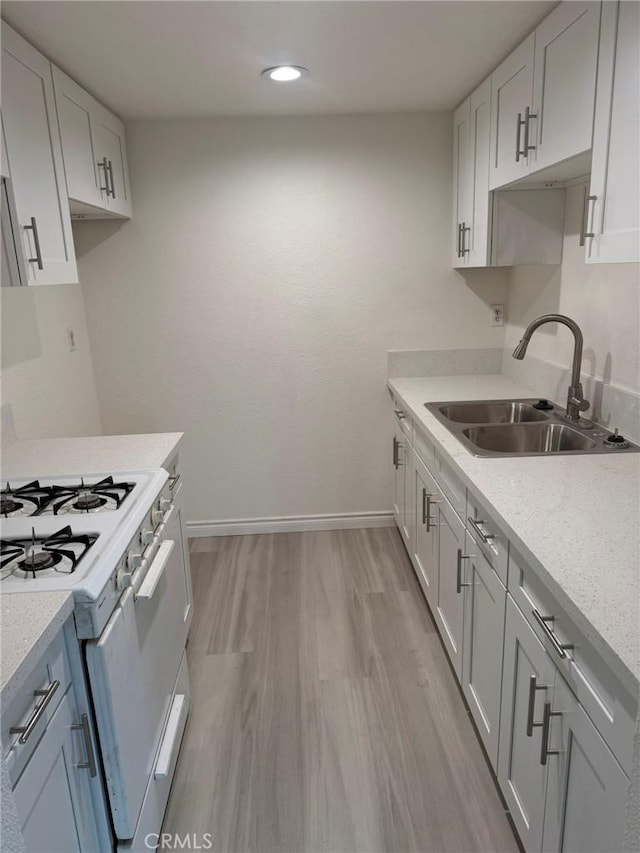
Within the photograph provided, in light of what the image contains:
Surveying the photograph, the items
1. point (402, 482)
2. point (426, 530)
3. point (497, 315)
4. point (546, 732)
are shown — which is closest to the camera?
point (546, 732)

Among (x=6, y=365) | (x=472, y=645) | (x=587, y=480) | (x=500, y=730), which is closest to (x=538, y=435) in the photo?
(x=587, y=480)

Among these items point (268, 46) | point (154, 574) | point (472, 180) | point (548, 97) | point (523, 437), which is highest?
point (268, 46)

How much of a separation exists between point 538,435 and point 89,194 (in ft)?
6.67

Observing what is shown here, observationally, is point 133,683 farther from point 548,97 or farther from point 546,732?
point 548,97

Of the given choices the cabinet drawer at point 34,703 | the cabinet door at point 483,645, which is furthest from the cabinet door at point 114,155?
the cabinet door at point 483,645

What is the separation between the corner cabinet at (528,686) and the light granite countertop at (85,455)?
3.38 feet

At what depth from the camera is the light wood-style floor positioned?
5.55 feet

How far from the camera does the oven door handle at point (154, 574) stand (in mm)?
1479

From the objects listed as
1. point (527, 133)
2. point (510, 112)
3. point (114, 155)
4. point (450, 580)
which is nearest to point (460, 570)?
point (450, 580)

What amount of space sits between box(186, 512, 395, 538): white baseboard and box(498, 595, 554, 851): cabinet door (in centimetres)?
197

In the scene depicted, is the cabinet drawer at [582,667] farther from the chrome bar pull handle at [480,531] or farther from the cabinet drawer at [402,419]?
the cabinet drawer at [402,419]

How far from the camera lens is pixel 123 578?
1379mm

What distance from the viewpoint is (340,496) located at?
352 centimetres

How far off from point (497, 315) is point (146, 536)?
239 cm
